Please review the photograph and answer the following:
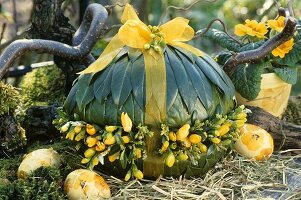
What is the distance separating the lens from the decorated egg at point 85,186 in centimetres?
154

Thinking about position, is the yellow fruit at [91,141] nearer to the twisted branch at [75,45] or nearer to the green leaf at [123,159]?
the green leaf at [123,159]

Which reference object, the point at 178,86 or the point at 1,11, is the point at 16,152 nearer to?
the point at 178,86

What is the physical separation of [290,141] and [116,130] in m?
0.70

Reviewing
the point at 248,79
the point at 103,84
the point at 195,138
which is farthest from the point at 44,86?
the point at 195,138

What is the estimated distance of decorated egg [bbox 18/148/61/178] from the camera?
1643 mm

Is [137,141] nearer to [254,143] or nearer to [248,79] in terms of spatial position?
[254,143]

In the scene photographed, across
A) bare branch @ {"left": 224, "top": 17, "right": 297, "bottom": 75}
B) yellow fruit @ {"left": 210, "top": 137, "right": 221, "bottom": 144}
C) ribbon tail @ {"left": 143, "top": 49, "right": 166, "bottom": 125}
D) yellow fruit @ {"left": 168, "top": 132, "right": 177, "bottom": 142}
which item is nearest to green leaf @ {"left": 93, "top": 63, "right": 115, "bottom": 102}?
ribbon tail @ {"left": 143, "top": 49, "right": 166, "bottom": 125}

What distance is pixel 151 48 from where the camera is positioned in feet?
5.53

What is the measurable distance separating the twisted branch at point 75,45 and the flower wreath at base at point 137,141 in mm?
292

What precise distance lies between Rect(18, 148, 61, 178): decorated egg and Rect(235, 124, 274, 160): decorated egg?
1.96 feet

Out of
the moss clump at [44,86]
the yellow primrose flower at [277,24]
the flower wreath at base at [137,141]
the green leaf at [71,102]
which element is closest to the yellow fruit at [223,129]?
the flower wreath at base at [137,141]

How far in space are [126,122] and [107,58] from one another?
0.24 m

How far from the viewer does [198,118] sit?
1.66 metres

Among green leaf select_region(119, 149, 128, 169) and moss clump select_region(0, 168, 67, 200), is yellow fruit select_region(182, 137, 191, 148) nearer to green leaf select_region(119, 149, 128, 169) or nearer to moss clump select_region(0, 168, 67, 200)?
green leaf select_region(119, 149, 128, 169)
